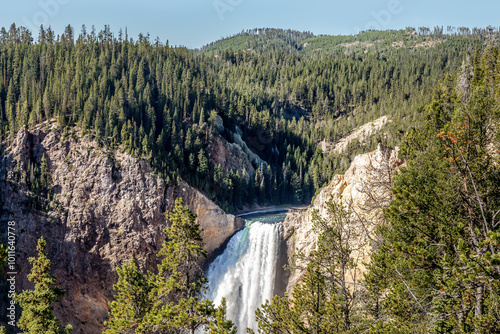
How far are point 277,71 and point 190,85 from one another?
91810mm

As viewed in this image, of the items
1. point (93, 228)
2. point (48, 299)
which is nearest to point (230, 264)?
point (93, 228)

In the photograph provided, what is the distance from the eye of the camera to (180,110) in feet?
343

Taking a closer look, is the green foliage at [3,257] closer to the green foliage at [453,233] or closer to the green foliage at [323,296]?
the green foliage at [323,296]

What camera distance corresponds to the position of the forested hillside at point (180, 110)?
80562 millimetres

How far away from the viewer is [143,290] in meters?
24.5

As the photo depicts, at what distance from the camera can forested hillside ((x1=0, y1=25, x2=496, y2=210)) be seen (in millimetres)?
80562

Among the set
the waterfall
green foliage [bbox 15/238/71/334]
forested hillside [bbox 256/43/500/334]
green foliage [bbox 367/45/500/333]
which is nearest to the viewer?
green foliage [bbox 367/45/500/333]

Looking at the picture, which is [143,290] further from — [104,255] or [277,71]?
[277,71]

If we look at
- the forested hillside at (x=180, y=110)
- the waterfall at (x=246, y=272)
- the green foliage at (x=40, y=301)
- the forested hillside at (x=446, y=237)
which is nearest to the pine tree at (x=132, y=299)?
the green foliage at (x=40, y=301)

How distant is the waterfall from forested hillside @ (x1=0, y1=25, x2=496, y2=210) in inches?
743

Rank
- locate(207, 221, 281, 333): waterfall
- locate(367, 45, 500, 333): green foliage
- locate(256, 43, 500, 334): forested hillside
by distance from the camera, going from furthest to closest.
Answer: locate(207, 221, 281, 333): waterfall → locate(256, 43, 500, 334): forested hillside → locate(367, 45, 500, 333): green foliage

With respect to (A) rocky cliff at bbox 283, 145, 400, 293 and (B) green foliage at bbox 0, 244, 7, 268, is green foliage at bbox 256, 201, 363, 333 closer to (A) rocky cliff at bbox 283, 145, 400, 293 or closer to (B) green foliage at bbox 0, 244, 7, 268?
(B) green foliage at bbox 0, 244, 7, 268

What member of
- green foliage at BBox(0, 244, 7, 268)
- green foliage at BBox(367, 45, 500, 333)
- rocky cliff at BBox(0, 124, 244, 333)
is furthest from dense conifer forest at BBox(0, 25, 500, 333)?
green foliage at BBox(0, 244, 7, 268)

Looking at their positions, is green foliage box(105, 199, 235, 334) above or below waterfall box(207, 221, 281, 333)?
above
